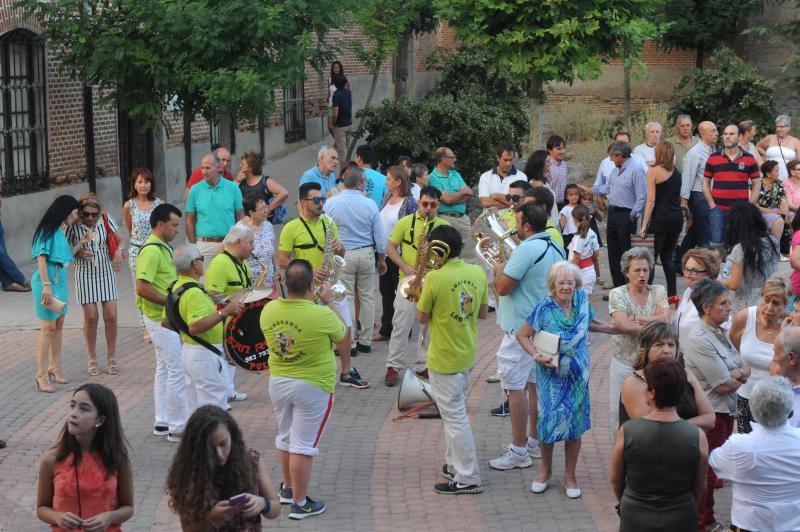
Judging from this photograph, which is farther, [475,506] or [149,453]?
[149,453]

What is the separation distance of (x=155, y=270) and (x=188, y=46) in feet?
26.0

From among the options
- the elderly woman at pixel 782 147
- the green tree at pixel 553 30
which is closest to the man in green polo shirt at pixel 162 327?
the green tree at pixel 553 30

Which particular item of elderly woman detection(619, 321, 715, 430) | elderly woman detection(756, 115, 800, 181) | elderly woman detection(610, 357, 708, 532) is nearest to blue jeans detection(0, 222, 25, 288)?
elderly woman detection(756, 115, 800, 181)

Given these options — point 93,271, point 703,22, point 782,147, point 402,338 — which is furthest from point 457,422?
point 703,22

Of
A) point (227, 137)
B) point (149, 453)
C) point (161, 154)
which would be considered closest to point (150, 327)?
point (149, 453)

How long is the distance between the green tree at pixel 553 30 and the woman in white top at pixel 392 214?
16.5 ft

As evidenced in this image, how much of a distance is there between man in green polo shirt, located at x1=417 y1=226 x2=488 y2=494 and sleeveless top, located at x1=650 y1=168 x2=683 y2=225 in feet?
20.3

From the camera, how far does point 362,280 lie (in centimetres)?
1188

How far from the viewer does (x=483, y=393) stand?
426 inches

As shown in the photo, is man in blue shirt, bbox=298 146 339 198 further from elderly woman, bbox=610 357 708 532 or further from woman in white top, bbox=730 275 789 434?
elderly woman, bbox=610 357 708 532

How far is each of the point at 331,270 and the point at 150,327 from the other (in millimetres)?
2015

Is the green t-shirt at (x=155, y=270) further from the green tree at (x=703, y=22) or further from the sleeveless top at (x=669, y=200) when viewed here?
the green tree at (x=703, y=22)

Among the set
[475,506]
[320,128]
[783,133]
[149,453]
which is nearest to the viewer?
[475,506]

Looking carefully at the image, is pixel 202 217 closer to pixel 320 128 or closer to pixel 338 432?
pixel 338 432
